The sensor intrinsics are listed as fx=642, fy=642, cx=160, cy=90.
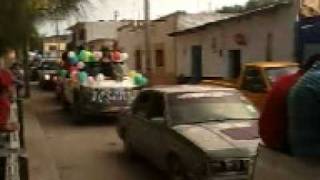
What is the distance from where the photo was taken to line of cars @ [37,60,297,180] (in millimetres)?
6914

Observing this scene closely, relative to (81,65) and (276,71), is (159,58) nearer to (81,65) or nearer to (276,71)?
(81,65)

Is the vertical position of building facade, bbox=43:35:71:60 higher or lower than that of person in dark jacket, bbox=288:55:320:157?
higher

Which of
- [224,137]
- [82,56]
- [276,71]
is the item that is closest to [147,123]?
[224,137]

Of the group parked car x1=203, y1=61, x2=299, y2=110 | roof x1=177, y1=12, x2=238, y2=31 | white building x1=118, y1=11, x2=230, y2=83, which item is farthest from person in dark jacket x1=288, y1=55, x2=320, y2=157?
roof x1=177, y1=12, x2=238, y2=31

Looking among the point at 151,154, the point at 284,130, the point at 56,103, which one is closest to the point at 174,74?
the point at 56,103

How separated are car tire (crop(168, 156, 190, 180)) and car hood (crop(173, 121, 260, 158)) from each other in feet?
1.16

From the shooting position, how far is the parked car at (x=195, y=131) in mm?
6914

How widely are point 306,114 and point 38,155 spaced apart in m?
8.69

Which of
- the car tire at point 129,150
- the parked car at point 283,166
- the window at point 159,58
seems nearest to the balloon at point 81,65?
the car tire at point 129,150

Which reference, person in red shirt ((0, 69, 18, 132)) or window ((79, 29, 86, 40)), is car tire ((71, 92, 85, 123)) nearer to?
person in red shirt ((0, 69, 18, 132))

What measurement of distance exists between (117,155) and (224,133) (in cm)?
442

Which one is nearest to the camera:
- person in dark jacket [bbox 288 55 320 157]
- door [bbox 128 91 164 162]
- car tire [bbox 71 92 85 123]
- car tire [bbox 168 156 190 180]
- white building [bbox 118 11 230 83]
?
person in dark jacket [bbox 288 55 320 157]

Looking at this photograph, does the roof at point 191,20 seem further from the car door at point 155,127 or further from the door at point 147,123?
the car door at point 155,127

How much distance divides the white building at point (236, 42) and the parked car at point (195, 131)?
11.4m
